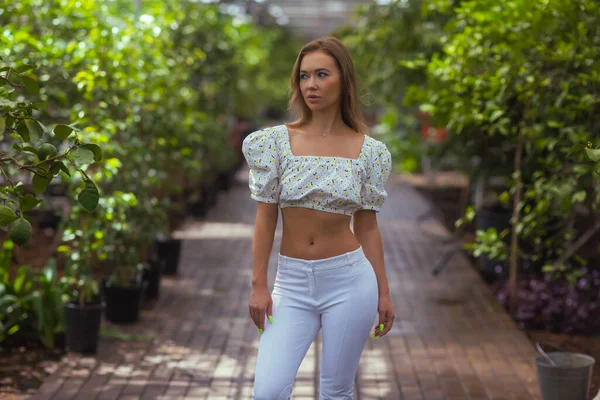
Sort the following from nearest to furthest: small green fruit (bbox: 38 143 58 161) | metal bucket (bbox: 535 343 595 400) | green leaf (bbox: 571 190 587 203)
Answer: small green fruit (bbox: 38 143 58 161) → metal bucket (bbox: 535 343 595 400) → green leaf (bbox: 571 190 587 203)

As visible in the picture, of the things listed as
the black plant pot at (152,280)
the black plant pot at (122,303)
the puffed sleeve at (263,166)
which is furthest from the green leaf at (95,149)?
the black plant pot at (152,280)

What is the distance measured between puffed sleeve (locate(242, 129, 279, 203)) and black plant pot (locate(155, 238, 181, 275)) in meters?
4.83

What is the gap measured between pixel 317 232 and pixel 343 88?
50 cm

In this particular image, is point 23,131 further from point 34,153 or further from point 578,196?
point 578,196

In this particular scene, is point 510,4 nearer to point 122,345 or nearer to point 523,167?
point 523,167

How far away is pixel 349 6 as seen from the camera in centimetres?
2112

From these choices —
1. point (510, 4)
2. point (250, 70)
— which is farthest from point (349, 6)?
point (510, 4)

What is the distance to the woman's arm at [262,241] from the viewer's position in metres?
2.82

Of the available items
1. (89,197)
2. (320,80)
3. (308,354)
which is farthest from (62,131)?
(308,354)

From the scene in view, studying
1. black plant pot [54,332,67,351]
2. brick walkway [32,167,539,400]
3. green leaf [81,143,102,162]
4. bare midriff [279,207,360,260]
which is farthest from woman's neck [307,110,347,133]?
black plant pot [54,332,67,351]

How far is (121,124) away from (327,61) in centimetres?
289

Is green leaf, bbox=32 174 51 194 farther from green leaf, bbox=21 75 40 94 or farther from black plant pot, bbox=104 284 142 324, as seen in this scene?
black plant pot, bbox=104 284 142 324

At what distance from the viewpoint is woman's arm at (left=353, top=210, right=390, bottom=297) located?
300cm

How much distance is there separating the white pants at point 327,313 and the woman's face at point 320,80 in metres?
0.50
